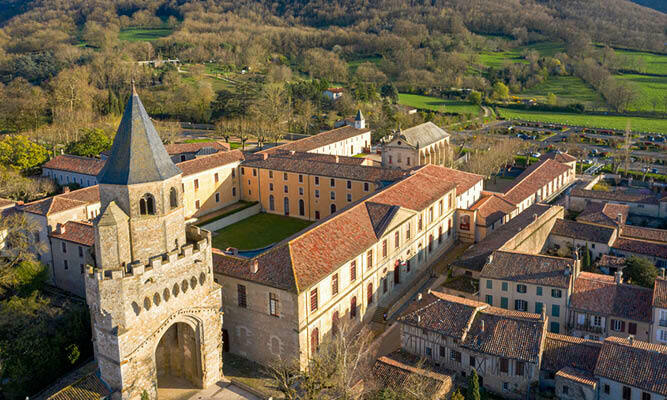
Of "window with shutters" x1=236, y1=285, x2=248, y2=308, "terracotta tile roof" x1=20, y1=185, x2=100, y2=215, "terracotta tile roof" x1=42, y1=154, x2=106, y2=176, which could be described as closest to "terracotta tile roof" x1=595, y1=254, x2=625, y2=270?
"window with shutters" x1=236, y1=285, x2=248, y2=308

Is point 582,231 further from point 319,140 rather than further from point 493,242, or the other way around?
point 319,140

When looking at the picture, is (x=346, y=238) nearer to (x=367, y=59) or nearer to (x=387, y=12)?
(x=367, y=59)

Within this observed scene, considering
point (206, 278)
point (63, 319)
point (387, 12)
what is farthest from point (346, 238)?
point (387, 12)

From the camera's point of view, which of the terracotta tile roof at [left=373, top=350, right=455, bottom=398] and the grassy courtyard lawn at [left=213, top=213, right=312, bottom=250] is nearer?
the terracotta tile roof at [left=373, top=350, right=455, bottom=398]

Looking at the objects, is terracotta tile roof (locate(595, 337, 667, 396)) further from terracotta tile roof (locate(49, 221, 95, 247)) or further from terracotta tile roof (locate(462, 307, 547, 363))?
terracotta tile roof (locate(49, 221, 95, 247))

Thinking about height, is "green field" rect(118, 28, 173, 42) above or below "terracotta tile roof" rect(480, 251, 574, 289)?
above

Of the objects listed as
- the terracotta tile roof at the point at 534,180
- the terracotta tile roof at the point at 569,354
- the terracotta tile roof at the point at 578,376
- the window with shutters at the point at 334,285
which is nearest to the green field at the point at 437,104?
the terracotta tile roof at the point at 534,180

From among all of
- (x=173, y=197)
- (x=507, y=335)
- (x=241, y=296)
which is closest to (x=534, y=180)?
(x=507, y=335)
